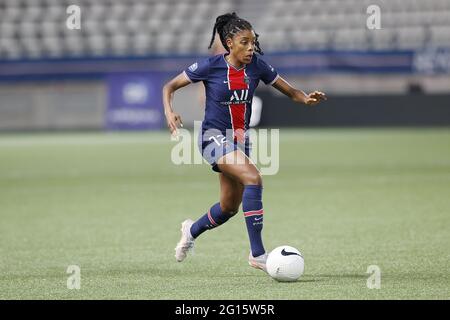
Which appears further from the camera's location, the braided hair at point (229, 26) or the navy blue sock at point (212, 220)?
the navy blue sock at point (212, 220)

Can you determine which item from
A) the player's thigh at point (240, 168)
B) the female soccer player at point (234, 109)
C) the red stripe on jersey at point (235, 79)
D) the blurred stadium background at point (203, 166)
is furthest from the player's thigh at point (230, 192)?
the red stripe on jersey at point (235, 79)

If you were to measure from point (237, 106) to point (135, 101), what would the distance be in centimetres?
1959

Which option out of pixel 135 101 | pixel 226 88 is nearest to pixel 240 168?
pixel 226 88

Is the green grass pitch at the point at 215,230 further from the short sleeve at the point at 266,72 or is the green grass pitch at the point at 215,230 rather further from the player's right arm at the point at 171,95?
the short sleeve at the point at 266,72

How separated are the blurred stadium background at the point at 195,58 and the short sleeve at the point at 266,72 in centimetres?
1891

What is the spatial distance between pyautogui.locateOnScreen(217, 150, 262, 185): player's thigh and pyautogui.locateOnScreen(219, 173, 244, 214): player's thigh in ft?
1.19

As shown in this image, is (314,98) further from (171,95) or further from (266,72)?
(171,95)

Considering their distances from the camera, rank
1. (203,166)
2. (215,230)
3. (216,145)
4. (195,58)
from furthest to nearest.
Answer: (195,58) → (203,166) → (215,230) → (216,145)

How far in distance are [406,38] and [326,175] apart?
14.5 m

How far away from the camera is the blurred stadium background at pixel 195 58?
27.2m

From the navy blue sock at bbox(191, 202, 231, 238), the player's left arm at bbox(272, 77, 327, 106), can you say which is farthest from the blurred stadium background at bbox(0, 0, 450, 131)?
the player's left arm at bbox(272, 77, 327, 106)

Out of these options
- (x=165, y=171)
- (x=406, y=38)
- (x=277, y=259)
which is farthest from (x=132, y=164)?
(x=406, y=38)

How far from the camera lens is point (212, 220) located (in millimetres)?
8086

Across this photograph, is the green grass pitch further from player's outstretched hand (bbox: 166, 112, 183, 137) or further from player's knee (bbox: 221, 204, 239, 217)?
player's outstretched hand (bbox: 166, 112, 183, 137)
